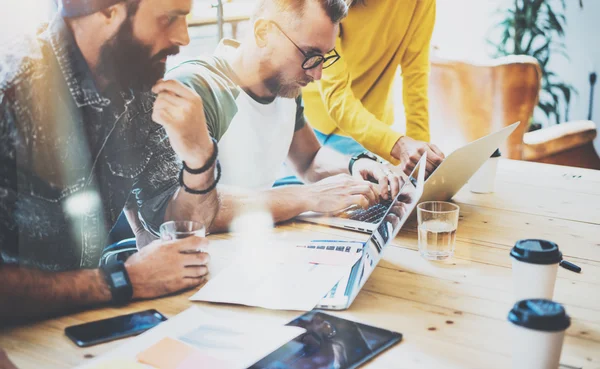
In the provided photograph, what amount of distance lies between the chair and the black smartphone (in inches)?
102

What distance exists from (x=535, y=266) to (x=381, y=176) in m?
0.91

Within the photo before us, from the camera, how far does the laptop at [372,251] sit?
126cm

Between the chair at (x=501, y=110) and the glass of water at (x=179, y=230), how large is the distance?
236 centimetres

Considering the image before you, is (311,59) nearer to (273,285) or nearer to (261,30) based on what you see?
(261,30)

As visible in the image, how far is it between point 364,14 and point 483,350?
149cm

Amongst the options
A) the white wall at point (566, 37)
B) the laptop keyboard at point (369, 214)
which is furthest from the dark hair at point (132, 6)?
the white wall at point (566, 37)

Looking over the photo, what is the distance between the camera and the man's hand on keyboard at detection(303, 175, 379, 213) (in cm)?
185

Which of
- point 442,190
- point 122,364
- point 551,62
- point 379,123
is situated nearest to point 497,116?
point 551,62

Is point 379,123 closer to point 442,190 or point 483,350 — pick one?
point 442,190

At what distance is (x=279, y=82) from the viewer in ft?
6.40

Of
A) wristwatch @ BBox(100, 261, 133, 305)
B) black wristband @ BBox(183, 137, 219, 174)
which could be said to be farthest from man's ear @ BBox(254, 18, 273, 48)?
wristwatch @ BBox(100, 261, 133, 305)

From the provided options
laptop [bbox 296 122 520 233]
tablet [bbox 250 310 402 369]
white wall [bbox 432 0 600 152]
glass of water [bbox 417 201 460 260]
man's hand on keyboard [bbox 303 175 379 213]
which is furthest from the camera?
white wall [bbox 432 0 600 152]

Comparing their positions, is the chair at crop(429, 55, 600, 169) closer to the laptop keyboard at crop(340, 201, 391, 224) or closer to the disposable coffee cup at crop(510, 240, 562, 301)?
the laptop keyboard at crop(340, 201, 391, 224)

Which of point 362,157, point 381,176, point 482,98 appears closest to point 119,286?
point 381,176
